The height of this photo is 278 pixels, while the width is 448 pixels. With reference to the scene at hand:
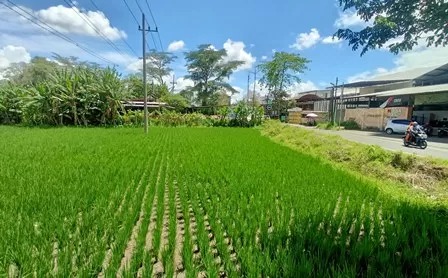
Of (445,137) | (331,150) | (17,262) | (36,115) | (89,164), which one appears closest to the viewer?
(17,262)

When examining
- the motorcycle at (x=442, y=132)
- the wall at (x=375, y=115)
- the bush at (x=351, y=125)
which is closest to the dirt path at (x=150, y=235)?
the motorcycle at (x=442, y=132)

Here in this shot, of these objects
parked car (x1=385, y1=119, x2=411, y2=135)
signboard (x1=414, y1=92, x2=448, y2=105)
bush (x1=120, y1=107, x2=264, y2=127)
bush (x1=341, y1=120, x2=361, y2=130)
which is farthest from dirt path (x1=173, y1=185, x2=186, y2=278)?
bush (x1=341, y1=120, x2=361, y2=130)

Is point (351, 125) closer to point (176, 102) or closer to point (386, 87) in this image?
point (386, 87)

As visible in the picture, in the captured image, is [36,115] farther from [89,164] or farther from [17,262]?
[17,262]

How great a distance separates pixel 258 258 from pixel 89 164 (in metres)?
5.96

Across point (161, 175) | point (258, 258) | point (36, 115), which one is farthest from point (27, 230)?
point (36, 115)

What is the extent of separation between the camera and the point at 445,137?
2034cm

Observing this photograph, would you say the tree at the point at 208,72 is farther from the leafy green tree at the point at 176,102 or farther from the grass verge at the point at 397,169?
the grass verge at the point at 397,169

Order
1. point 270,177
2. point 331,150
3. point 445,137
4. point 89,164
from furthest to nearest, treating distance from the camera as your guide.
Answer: point 445,137, point 331,150, point 89,164, point 270,177

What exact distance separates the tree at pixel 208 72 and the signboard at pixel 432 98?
2918cm

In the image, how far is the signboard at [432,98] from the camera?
20.6 m

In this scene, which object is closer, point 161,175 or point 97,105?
point 161,175

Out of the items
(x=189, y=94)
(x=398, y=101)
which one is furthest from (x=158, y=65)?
(x=398, y=101)

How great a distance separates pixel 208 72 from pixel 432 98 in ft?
105
